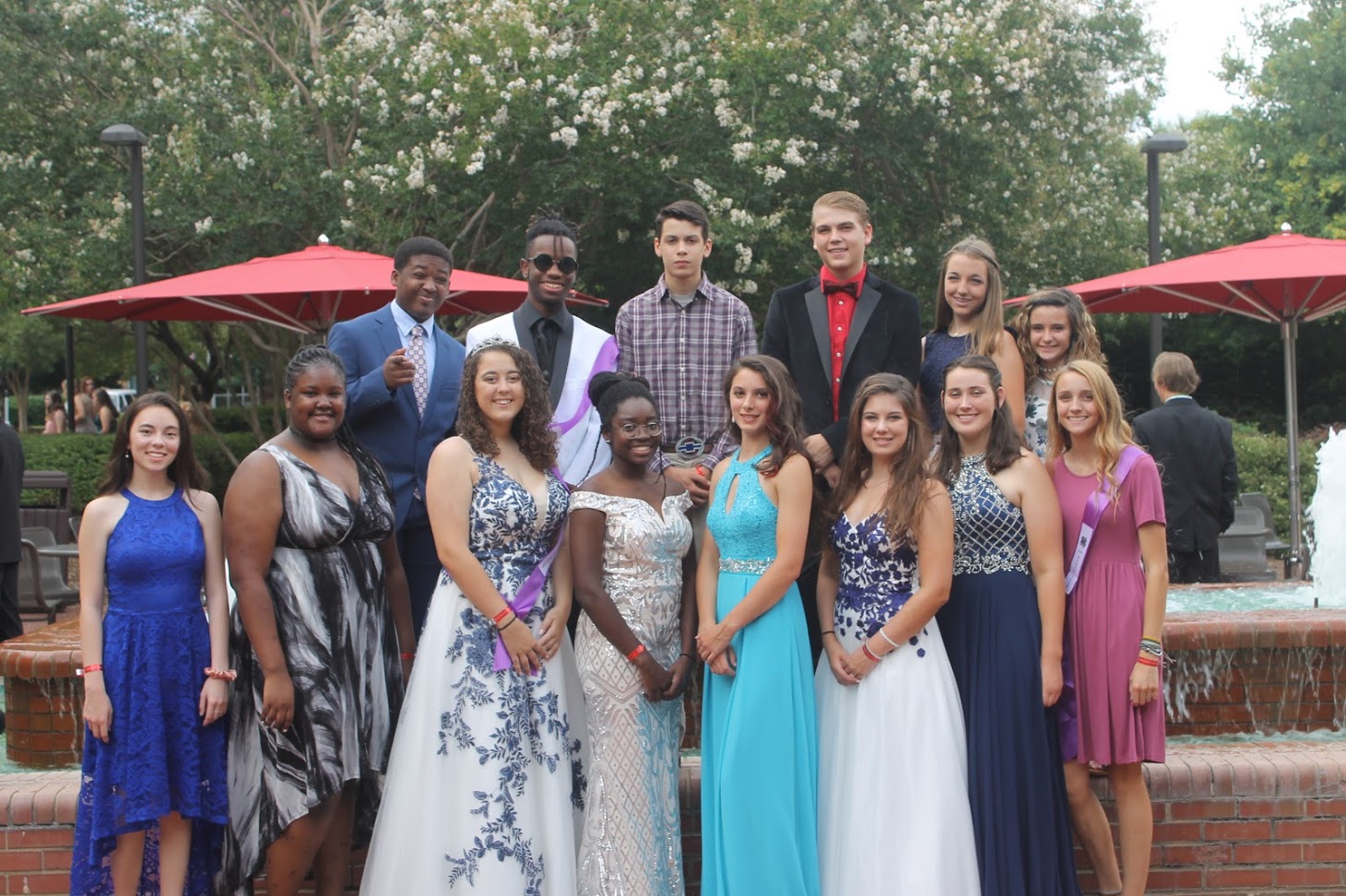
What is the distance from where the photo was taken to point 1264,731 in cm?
669

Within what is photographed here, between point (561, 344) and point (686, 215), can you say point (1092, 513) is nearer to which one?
point (686, 215)

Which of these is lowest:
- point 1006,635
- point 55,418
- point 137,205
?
point 1006,635

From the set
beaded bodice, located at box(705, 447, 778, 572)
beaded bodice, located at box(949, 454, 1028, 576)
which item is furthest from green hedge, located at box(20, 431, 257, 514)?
beaded bodice, located at box(949, 454, 1028, 576)

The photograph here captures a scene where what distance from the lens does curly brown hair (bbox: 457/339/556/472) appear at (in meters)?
4.76

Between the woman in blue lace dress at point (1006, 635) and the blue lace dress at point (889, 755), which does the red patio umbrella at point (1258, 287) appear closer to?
the woman in blue lace dress at point (1006, 635)

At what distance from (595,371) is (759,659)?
1438 mm

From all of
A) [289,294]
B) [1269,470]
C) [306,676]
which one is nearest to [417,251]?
[306,676]

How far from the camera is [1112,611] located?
4.75m

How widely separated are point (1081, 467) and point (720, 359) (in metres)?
1.43

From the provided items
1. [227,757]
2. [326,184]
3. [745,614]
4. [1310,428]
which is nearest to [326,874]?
[227,757]

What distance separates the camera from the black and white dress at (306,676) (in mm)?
4559

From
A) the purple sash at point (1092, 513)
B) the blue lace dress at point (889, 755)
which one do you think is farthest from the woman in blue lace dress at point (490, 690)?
the purple sash at point (1092, 513)

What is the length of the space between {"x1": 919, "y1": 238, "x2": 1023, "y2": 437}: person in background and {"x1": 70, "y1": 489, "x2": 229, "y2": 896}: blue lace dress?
2850 mm

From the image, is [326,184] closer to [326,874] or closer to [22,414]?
[326,874]
